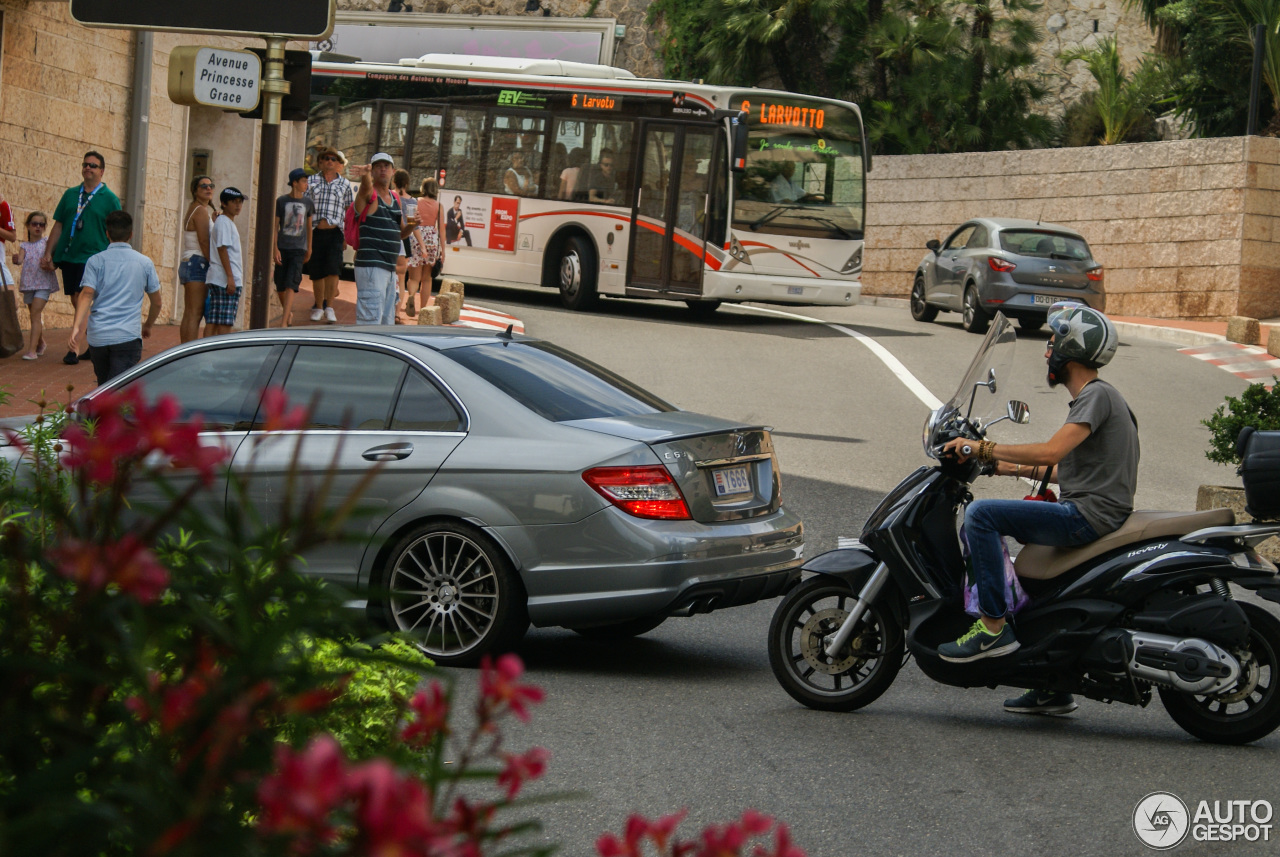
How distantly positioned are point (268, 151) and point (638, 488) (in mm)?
5278

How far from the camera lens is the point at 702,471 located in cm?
680

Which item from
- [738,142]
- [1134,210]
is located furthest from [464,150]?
[1134,210]

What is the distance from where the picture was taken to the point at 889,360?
1995 cm

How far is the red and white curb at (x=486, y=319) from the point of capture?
64.8 ft

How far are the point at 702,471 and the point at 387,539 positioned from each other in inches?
55.7

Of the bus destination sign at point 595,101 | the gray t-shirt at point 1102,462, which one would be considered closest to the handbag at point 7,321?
the bus destination sign at point 595,101

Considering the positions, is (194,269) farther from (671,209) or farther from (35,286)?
(671,209)


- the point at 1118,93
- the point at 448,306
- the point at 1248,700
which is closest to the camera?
the point at 1248,700

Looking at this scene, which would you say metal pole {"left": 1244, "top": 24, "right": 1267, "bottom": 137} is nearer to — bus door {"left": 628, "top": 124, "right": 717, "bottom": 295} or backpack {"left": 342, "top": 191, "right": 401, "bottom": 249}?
bus door {"left": 628, "top": 124, "right": 717, "bottom": 295}

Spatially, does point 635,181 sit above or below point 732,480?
above

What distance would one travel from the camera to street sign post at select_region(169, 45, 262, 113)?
34.2 feet

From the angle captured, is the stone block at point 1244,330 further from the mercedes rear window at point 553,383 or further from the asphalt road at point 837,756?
the mercedes rear window at point 553,383

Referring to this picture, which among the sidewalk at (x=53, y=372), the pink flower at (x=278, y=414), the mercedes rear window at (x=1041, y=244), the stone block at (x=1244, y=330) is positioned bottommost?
the sidewalk at (x=53, y=372)

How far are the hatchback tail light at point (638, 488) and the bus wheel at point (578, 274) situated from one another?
672 inches
